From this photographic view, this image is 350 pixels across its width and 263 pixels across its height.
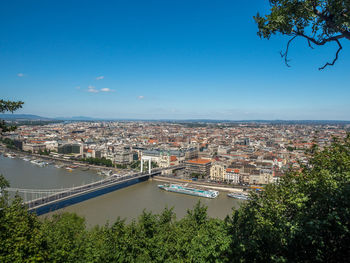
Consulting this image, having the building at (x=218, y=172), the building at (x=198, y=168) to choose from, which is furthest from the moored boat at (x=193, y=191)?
the building at (x=198, y=168)

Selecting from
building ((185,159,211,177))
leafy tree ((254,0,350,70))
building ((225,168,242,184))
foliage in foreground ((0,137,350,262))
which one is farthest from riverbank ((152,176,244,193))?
leafy tree ((254,0,350,70))

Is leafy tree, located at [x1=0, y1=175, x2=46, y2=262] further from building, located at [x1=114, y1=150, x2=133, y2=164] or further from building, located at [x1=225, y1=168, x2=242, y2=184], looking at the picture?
building, located at [x1=114, y1=150, x2=133, y2=164]

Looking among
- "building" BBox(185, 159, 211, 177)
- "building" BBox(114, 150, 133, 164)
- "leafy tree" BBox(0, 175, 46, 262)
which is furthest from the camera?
"building" BBox(114, 150, 133, 164)

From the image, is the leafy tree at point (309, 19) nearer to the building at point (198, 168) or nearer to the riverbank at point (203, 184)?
the riverbank at point (203, 184)

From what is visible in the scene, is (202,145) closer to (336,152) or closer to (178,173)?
(178,173)

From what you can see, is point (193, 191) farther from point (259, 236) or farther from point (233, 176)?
point (259, 236)

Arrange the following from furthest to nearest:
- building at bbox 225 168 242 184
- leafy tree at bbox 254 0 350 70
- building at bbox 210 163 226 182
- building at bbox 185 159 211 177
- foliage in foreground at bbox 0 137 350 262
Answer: building at bbox 185 159 211 177, building at bbox 210 163 226 182, building at bbox 225 168 242 184, foliage in foreground at bbox 0 137 350 262, leafy tree at bbox 254 0 350 70

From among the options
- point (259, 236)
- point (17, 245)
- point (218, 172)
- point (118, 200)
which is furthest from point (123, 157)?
point (259, 236)
